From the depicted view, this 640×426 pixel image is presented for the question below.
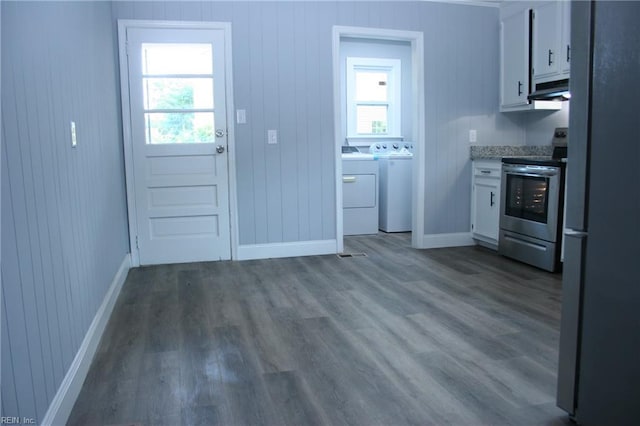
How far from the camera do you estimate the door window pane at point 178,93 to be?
13.1 ft

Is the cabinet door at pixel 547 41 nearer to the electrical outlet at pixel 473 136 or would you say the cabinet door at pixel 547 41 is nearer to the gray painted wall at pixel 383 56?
the electrical outlet at pixel 473 136

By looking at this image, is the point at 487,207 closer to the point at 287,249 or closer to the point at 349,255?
the point at 349,255

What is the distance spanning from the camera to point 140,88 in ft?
13.0

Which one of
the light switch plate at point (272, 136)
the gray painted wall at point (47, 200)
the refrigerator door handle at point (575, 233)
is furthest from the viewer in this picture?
the light switch plate at point (272, 136)

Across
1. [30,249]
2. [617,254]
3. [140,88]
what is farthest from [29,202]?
[140,88]

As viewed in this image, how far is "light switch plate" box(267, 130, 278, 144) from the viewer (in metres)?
4.22

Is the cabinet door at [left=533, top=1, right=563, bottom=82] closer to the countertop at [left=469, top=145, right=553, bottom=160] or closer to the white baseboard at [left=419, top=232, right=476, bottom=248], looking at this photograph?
the countertop at [left=469, top=145, right=553, bottom=160]

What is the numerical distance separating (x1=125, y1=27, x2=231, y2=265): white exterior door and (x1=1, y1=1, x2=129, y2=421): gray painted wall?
3.47 ft

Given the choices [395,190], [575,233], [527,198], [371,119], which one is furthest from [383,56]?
[575,233]

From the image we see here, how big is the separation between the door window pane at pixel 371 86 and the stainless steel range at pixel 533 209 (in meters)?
2.50

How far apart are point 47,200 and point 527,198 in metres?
3.47

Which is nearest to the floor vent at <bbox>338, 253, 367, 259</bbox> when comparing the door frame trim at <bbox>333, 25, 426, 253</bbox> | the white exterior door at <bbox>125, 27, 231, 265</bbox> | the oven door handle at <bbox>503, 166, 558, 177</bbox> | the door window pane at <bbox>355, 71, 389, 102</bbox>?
the door frame trim at <bbox>333, 25, 426, 253</bbox>

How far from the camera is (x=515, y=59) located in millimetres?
4414

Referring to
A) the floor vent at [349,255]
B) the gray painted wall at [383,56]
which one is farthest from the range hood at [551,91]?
the gray painted wall at [383,56]
